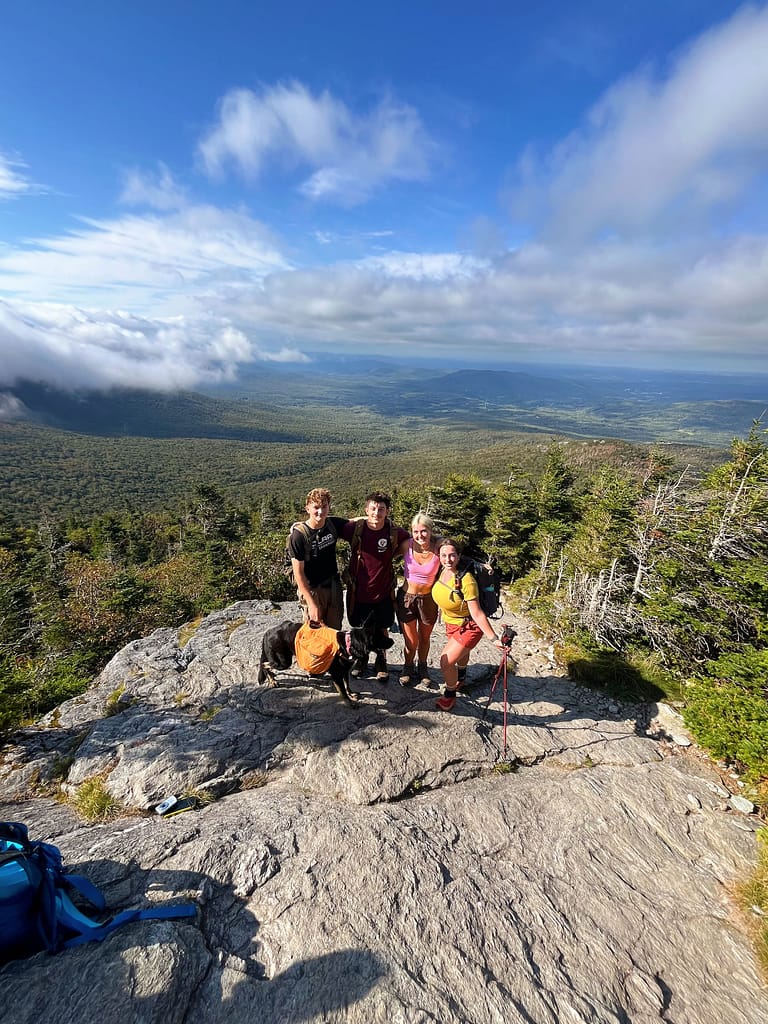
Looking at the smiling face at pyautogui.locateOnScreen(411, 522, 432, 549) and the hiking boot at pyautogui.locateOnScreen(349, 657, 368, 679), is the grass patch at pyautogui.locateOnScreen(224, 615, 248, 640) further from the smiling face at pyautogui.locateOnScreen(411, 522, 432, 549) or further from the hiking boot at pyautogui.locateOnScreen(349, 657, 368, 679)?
the smiling face at pyautogui.locateOnScreen(411, 522, 432, 549)

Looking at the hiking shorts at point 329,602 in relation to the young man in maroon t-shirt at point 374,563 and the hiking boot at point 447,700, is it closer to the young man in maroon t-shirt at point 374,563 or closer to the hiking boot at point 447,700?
the young man in maroon t-shirt at point 374,563

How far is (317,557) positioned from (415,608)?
1.71 m

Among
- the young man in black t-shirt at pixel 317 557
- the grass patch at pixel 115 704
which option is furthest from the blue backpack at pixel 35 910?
the grass patch at pixel 115 704

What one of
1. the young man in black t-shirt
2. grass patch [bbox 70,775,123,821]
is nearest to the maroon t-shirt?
the young man in black t-shirt

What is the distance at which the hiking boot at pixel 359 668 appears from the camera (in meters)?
6.75

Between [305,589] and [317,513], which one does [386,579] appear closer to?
[305,589]

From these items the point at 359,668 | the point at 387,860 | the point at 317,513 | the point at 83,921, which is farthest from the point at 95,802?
the point at 317,513

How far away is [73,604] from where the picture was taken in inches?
933

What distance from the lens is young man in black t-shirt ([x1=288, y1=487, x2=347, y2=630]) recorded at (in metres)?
5.59

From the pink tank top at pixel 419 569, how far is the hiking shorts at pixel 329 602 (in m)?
1.12

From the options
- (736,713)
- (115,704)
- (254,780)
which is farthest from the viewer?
(115,704)

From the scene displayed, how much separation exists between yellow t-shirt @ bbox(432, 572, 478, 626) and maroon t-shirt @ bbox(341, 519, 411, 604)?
29.0 inches

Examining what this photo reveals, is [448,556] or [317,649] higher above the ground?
[448,556]

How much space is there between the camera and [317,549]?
5.81m
